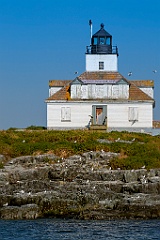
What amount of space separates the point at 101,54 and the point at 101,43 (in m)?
1.29

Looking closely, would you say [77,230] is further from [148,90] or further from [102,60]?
[148,90]

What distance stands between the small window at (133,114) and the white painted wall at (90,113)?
229mm

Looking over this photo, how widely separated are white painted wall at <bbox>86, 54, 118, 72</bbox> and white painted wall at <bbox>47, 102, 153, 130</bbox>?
4.44 metres

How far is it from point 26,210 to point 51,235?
3.07 meters

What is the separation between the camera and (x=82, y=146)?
33.6 metres

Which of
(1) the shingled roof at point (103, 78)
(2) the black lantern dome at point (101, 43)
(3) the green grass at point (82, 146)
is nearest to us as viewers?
(3) the green grass at point (82, 146)

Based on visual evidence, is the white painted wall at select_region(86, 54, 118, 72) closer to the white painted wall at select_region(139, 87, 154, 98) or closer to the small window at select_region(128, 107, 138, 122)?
the white painted wall at select_region(139, 87, 154, 98)

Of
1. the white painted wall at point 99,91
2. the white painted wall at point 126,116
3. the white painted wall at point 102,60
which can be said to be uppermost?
the white painted wall at point 102,60

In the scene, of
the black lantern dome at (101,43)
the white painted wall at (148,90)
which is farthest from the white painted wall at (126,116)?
the black lantern dome at (101,43)

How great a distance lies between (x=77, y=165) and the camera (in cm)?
2964

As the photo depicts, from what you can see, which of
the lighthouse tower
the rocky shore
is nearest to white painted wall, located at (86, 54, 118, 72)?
the lighthouse tower

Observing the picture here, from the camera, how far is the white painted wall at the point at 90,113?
1831 inches

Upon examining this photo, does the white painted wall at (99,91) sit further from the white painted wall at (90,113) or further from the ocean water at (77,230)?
the ocean water at (77,230)

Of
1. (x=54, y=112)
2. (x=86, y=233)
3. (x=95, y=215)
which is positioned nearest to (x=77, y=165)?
(x=95, y=215)
